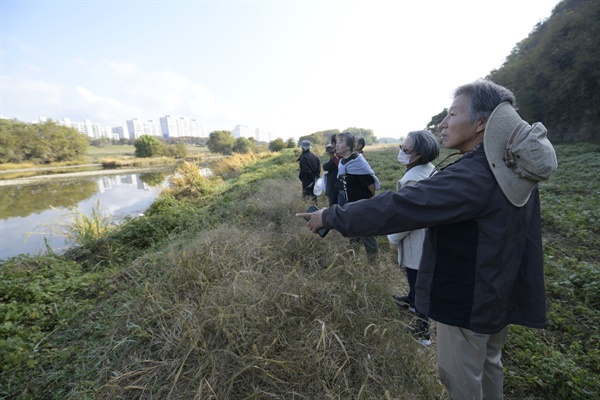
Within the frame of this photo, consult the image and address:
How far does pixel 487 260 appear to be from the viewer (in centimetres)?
112

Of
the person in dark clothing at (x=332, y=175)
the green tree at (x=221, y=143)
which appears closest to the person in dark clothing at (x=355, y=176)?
the person in dark clothing at (x=332, y=175)

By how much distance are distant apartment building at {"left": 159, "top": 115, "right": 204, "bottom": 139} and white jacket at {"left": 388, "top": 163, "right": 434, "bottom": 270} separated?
147 metres

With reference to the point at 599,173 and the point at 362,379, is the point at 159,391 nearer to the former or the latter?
the point at 362,379

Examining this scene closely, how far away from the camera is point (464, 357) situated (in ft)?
4.21

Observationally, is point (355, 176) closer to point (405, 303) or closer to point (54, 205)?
point (405, 303)

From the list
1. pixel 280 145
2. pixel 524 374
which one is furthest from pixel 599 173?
pixel 280 145

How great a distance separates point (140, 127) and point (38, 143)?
120 meters

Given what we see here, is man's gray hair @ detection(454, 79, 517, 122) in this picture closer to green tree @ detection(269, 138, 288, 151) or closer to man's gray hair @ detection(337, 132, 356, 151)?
man's gray hair @ detection(337, 132, 356, 151)

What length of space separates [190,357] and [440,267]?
5.96 feet

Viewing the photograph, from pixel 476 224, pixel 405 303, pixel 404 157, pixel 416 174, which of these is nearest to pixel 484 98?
pixel 476 224

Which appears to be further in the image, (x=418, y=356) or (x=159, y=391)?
(x=418, y=356)

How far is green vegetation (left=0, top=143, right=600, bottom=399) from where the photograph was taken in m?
1.75

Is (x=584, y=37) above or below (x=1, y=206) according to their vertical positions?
above

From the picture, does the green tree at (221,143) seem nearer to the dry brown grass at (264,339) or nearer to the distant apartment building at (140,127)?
the dry brown grass at (264,339)
